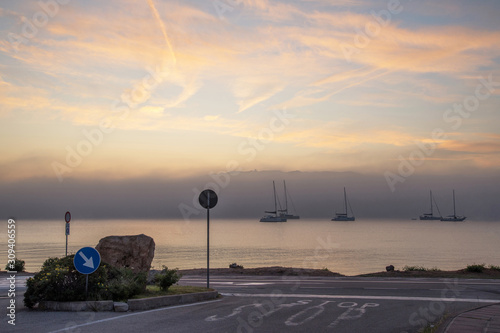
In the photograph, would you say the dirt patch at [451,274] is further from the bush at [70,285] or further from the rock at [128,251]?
the bush at [70,285]

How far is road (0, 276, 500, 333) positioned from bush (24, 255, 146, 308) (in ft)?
1.91

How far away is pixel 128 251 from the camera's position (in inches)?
670

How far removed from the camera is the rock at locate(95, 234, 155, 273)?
55.4ft

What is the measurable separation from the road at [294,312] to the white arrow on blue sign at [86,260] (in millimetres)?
1014

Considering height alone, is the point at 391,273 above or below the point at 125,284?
below

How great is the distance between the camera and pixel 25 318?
1101cm

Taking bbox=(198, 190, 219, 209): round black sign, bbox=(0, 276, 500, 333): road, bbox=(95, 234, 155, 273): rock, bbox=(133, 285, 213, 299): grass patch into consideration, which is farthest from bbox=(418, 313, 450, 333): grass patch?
bbox=(95, 234, 155, 273): rock

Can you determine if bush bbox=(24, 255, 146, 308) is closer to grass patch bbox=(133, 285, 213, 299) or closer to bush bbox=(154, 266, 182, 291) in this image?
grass patch bbox=(133, 285, 213, 299)

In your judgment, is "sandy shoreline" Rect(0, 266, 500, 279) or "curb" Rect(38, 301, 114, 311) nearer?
"curb" Rect(38, 301, 114, 311)

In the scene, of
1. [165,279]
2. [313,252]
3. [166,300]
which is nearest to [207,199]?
[165,279]

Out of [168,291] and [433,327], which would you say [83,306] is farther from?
[433,327]

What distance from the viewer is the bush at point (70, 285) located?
12406mm

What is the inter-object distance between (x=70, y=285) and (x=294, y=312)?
545 cm

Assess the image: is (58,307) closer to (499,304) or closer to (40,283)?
(40,283)
